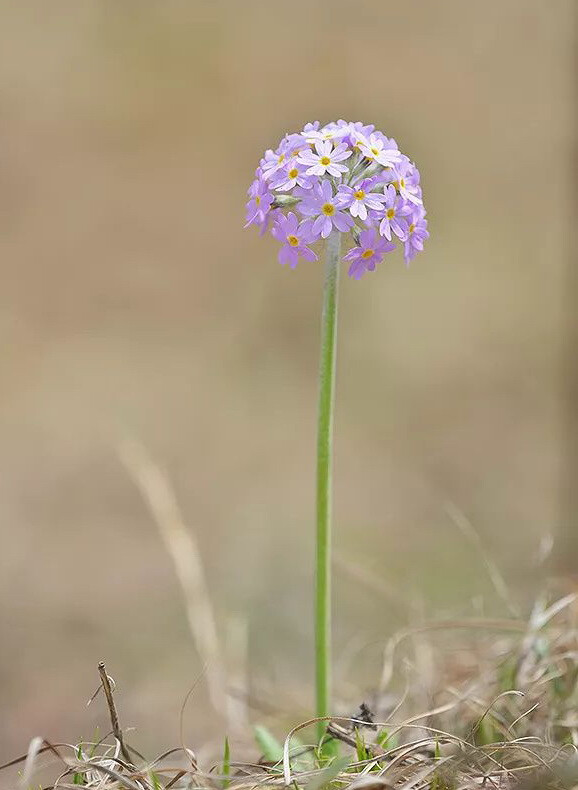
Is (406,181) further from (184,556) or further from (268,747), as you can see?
(184,556)

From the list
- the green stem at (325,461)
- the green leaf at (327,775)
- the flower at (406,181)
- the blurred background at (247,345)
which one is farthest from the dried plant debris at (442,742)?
the flower at (406,181)

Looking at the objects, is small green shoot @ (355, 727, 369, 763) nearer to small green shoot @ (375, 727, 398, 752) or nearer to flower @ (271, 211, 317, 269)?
small green shoot @ (375, 727, 398, 752)

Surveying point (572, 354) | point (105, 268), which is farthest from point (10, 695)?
point (572, 354)

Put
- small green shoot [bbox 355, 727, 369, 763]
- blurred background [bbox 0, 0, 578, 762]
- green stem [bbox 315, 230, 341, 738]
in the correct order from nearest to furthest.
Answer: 1. small green shoot [bbox 355, 727, 369, 763]
2. green stem [bbox 315, 230, 341, 738]
3. blurred background [bbox 0, 0, 578, 762]

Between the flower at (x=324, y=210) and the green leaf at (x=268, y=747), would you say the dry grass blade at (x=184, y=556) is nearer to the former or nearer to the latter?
the green leaf at (x=268, y=747)

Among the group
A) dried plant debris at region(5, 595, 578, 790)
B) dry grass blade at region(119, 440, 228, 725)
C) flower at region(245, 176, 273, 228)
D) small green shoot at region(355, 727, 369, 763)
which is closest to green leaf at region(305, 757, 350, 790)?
dried plant debris at region(5, 595, 578, 790)

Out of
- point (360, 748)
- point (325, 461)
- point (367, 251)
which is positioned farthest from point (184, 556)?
point (367, 251)

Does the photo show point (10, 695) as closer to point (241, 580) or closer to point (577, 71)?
point (241, 580)
